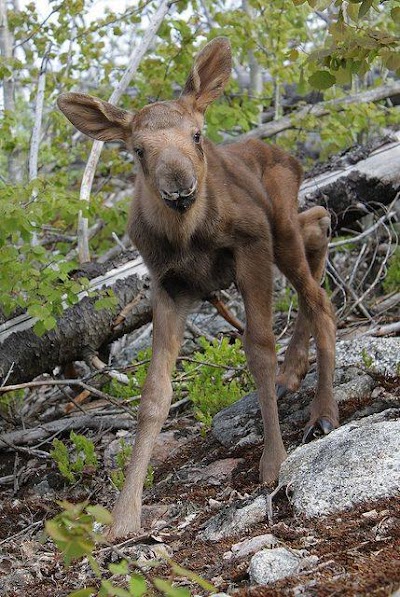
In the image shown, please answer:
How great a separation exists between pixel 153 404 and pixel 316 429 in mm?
1207

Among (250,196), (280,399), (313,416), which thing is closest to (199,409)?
(280,399)

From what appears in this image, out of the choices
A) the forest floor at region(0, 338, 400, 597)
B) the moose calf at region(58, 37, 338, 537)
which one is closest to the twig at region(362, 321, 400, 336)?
the moose calf at region(58, 37, 338, 537)

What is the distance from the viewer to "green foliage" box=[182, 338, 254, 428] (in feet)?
27.0

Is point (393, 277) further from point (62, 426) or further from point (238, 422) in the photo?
point (62, 426)

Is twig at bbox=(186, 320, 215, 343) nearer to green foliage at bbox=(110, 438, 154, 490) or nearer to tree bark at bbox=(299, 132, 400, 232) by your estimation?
tree bark at bbox=(299, 132, 400, 232)

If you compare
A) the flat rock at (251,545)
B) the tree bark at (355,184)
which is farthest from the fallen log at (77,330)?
the flat rock at (251,545)

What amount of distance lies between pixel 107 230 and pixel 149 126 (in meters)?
4.70

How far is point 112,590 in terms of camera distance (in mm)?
3291

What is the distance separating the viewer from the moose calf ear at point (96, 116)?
23.7 ft

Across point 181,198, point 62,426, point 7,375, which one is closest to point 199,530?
point 181,198

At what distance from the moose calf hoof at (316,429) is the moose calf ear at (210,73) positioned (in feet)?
8.43

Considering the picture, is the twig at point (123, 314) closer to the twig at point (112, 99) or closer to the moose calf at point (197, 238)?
the twig at point (112, 99)

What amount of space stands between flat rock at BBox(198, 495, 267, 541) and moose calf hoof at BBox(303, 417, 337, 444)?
1287mm

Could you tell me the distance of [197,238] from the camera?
6.93 metres
